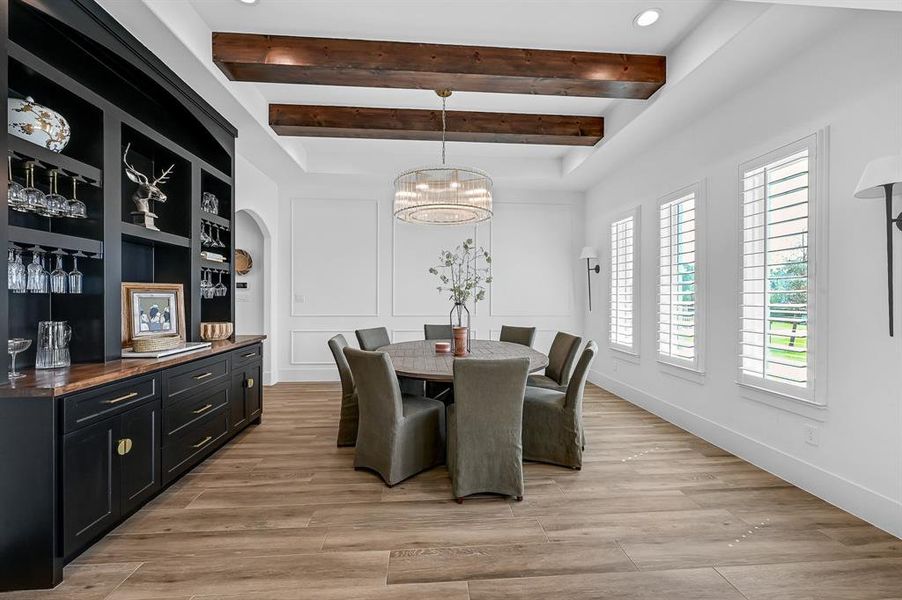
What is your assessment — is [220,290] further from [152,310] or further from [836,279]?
[836,279]

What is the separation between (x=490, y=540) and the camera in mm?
2207

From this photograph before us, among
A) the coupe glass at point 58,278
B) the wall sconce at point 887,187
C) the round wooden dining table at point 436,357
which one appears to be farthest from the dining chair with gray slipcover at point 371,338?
the wall sconce at point 887,187

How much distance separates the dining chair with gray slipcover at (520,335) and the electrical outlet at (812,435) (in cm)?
240

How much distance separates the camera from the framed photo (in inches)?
117

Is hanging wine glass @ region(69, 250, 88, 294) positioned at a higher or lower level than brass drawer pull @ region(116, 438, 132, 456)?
higher

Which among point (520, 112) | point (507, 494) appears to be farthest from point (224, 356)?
point (520, 112)

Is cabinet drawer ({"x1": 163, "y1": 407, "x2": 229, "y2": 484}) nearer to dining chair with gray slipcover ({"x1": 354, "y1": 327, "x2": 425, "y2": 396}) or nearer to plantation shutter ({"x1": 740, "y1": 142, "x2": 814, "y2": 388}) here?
dining chair with gray slipcover ({"x1": 354, "y1": 327, "x2": 425, "y2": 396})

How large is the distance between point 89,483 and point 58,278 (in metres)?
1.15

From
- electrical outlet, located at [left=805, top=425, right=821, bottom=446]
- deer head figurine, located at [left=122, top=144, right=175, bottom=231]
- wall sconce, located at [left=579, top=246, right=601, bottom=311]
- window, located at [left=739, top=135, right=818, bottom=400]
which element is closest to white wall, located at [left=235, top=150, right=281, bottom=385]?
deer head figurine, located at [left=122, top=144, right=175, bottom=231]

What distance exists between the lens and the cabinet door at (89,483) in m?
1.92

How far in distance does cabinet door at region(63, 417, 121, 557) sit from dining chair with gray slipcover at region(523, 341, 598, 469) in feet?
8.35

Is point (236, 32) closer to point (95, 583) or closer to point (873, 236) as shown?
point (95, 583)

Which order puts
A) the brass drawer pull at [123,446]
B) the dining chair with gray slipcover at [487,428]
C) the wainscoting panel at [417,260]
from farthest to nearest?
the wainscoting panel at [417,260] < the dining chair with gray slipcover at [487,428] < the brass drawer pull at [123,446]

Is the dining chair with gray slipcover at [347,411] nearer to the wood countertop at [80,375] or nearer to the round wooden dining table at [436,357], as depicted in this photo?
the round wooden dining table at [436,357]
